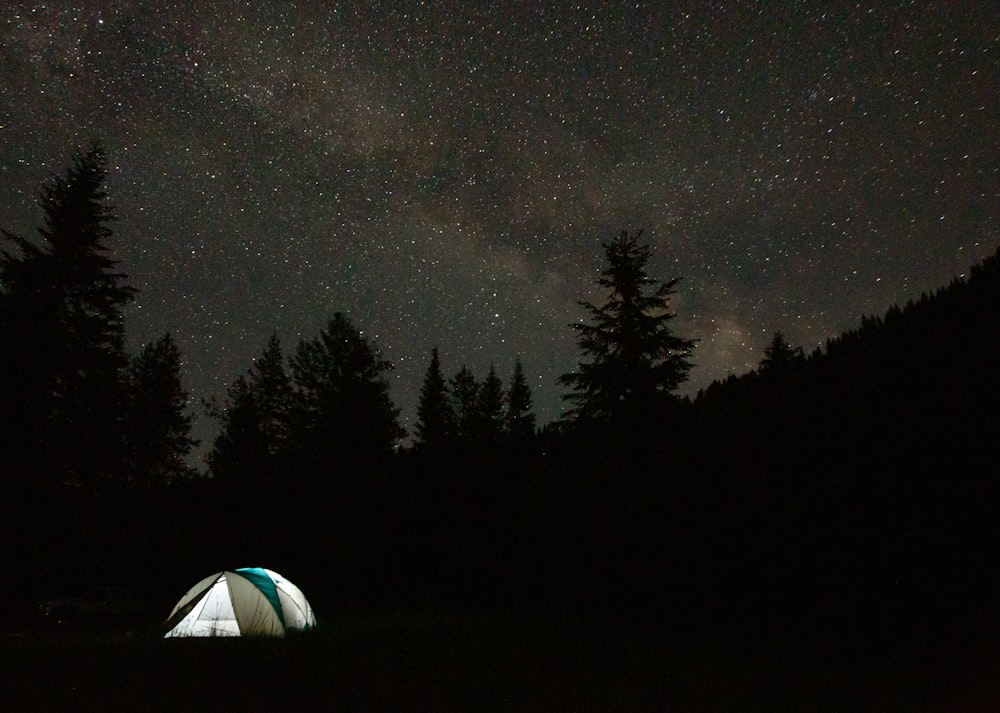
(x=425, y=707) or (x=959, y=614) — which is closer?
(x=425, y=707)

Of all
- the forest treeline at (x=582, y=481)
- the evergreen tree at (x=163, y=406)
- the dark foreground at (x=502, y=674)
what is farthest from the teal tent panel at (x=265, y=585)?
the evergreen tree at (x=163, y=406)

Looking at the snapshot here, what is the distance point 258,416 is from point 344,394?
36.3 feet

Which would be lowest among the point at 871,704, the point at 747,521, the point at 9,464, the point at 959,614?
the point at 871,704

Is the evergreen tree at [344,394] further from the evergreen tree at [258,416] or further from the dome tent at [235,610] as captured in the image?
the dome tent at [235,610]

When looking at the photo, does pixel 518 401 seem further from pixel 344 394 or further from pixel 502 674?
pixel 502 674

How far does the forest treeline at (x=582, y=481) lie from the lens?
1062 cm

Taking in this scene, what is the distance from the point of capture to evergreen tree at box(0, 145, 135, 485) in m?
18.7

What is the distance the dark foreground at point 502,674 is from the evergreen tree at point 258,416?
98.8 feet

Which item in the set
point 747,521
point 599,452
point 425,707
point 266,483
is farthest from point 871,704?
point 266,483

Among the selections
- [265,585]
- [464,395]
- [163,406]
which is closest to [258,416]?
[163,406]

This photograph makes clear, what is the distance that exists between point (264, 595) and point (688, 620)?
9.09 m

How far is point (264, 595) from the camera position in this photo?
46.9 feet

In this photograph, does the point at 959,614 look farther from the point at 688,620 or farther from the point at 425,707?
the point at 425,707

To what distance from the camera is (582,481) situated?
1827 cm
